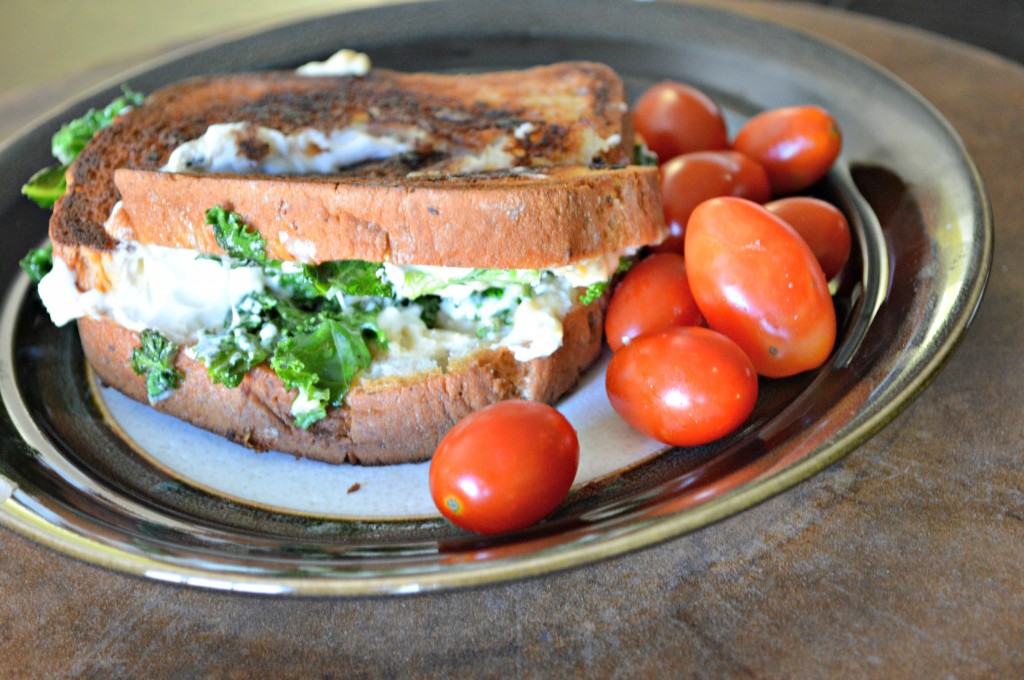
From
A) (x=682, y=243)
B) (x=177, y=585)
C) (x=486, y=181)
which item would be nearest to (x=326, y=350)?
(x=486, y=181)

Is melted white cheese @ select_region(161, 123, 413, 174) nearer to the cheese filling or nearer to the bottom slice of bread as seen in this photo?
the cheese filling

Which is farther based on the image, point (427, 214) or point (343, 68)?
point (343, 68)

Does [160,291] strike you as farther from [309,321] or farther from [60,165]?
[60,165]

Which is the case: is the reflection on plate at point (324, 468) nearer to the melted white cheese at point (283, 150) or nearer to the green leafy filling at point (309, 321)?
the green leafy filling at point (309, 321)

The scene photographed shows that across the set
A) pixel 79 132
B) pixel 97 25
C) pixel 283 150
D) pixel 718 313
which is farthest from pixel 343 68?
pixel 97 25

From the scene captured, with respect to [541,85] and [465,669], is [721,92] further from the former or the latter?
[465,669]

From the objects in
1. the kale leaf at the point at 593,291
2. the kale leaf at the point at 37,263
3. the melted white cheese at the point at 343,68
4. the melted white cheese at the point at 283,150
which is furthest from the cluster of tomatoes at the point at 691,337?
the kale leaf at the point at 37,263

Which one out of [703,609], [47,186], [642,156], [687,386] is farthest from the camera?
[642,156]
